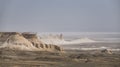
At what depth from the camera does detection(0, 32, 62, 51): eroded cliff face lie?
10.2ft

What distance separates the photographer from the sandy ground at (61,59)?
307 cm

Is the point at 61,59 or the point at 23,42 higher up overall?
the point at 23,42

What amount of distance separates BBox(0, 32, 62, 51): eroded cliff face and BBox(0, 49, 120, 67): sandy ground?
0.22 feet

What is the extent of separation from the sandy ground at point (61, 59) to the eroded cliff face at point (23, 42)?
2.6 inches

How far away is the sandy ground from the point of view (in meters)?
3.07

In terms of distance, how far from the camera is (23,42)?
3.12 m

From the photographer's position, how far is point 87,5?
3.18 metres

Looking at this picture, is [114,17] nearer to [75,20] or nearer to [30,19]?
[75,20]

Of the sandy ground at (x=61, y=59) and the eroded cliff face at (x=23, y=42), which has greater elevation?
the eroded cliff face at (x=23, y=42)

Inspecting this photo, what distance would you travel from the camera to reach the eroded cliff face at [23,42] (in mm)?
3113

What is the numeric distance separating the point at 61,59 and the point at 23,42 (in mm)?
554

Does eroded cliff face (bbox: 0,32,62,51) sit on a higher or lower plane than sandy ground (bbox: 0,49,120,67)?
higher

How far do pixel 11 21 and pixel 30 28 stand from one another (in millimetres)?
278

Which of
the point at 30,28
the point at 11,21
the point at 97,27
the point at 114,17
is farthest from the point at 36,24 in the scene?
the point at 114,17
